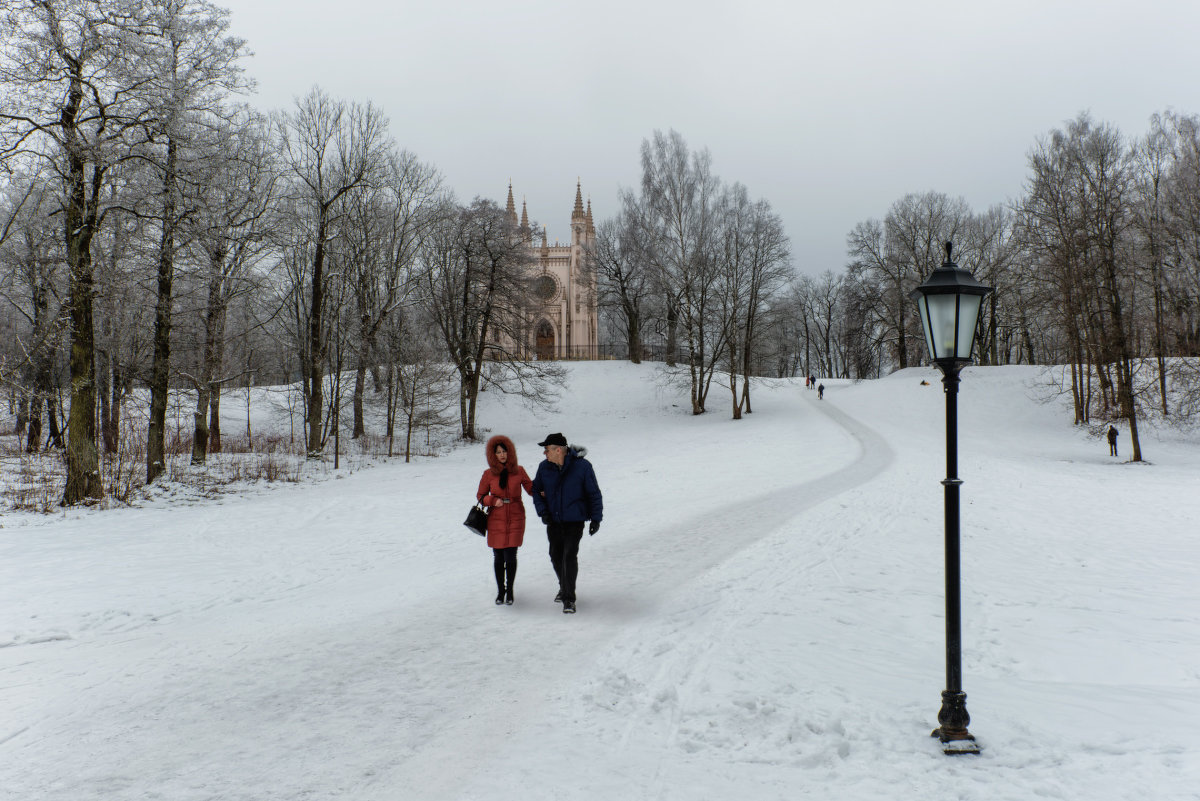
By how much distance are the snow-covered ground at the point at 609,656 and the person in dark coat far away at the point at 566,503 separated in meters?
0.42

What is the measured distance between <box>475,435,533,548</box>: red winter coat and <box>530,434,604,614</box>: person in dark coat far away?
0.23 meters

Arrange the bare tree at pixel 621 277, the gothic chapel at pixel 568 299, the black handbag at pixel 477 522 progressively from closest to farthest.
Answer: the black handbag at pixel 477 522
the bare tree at pixel 621 277
the gothic chapel at pixel 568 299

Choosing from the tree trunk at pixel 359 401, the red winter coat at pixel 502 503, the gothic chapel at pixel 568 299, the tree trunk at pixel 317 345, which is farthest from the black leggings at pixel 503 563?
the gothic chapel at pixel 568 299

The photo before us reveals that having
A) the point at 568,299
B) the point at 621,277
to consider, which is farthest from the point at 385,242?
the point at 568,299

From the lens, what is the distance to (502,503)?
6883 millimetres

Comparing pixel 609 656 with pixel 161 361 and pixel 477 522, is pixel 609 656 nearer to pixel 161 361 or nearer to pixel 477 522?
pixel 477 522

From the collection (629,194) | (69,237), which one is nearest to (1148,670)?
(69,237)

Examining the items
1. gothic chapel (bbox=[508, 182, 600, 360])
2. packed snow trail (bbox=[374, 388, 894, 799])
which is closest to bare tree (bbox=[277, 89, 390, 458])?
packed snow trail (bbox=[374, 388, 894, 799])

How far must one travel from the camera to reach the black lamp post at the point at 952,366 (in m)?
4.17

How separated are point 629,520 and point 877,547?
4538 mm

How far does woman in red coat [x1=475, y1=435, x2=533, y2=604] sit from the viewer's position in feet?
22.6

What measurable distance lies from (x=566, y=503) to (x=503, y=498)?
708mm

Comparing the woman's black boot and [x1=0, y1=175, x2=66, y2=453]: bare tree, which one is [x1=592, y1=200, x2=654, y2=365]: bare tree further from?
the woman's black boot

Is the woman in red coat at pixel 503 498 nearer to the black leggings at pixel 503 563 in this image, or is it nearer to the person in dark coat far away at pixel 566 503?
the black leggings at pixel 503 563
